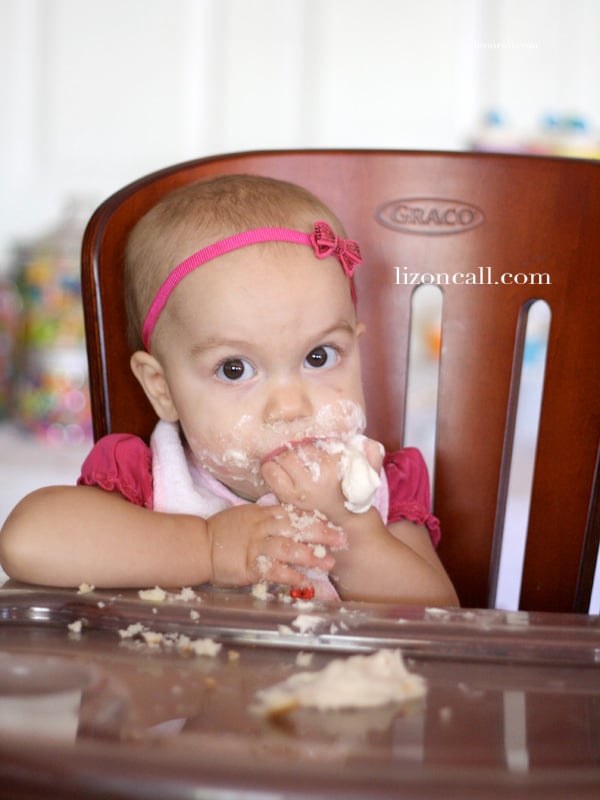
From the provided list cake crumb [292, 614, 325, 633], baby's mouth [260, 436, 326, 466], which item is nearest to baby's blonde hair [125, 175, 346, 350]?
baby's mouth [260, 436, 326, 466]

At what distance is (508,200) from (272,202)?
0.89ft

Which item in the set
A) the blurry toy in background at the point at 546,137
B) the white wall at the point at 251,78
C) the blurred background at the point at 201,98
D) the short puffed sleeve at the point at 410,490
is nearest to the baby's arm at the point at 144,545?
the short puffed sleeve at the point at 410,490

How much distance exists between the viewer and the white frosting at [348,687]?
492mm

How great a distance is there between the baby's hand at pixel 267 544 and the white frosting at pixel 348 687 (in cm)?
27

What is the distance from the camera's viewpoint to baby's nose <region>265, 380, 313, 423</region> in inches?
37.2

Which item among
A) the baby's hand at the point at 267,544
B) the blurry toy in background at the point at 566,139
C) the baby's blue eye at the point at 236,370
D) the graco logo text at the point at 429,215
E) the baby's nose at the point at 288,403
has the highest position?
the blurry toy in background at the point at 566,139

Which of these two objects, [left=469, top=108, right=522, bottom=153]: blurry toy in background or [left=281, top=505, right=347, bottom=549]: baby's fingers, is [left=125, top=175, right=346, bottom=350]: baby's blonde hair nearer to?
[left=281, top=505, right=347, bottom=549]: baby's fingers

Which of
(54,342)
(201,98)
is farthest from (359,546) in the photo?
Answer: (201,98)

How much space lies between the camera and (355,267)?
1088 mm

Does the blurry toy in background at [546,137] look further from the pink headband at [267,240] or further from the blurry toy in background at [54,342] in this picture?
the pink headband at [267,240]

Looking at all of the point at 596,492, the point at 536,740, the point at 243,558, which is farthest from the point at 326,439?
the point at 536,740

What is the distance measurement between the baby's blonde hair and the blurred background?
1.52 meters

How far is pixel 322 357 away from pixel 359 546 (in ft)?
0.63

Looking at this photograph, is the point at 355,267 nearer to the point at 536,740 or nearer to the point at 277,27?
the point at 536,740
